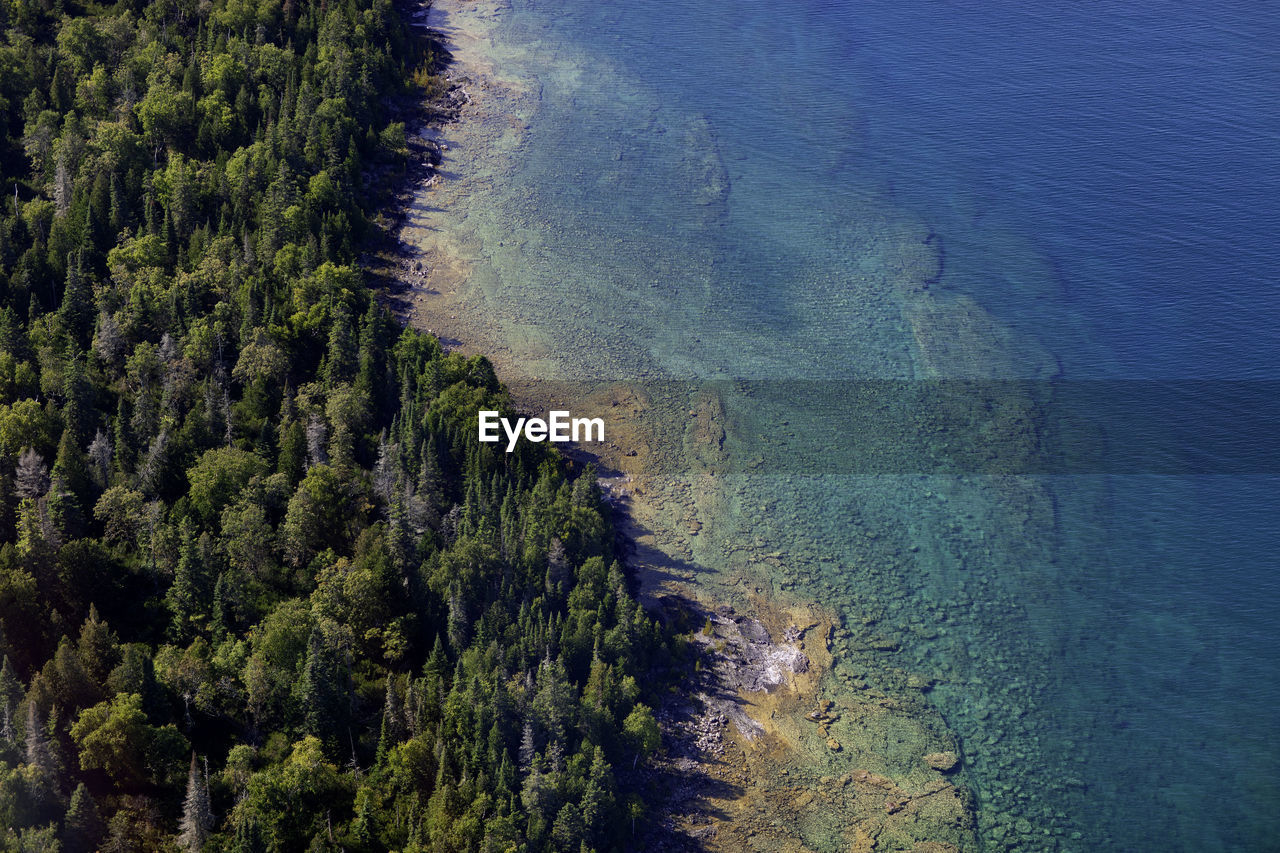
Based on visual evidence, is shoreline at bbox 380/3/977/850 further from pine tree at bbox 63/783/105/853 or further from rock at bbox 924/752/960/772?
pine tree at bbox 63/783/105/853

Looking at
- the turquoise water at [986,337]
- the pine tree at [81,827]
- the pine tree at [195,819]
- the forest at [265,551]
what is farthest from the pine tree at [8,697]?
the turquoise water at [986,337]

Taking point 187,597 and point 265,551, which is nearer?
point 187,597

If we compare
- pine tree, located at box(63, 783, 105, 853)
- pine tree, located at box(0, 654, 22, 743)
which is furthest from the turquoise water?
pine tree, located at box(0, 654, 22, 743)

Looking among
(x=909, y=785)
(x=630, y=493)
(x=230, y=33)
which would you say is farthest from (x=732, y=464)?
(x=230, y=33)

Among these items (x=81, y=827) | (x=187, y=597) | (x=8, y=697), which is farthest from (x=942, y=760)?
(x=8, y=697)

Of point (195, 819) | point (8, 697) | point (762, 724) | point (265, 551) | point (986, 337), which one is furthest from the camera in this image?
point (986, 337)

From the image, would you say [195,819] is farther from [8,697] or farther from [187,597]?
[187,597]

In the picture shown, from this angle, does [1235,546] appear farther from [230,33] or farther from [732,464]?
[230,33]

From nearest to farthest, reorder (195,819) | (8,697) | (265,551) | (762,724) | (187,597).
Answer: (195,819) < (8,697) < (187,597) < (762,724) < (265,551)
